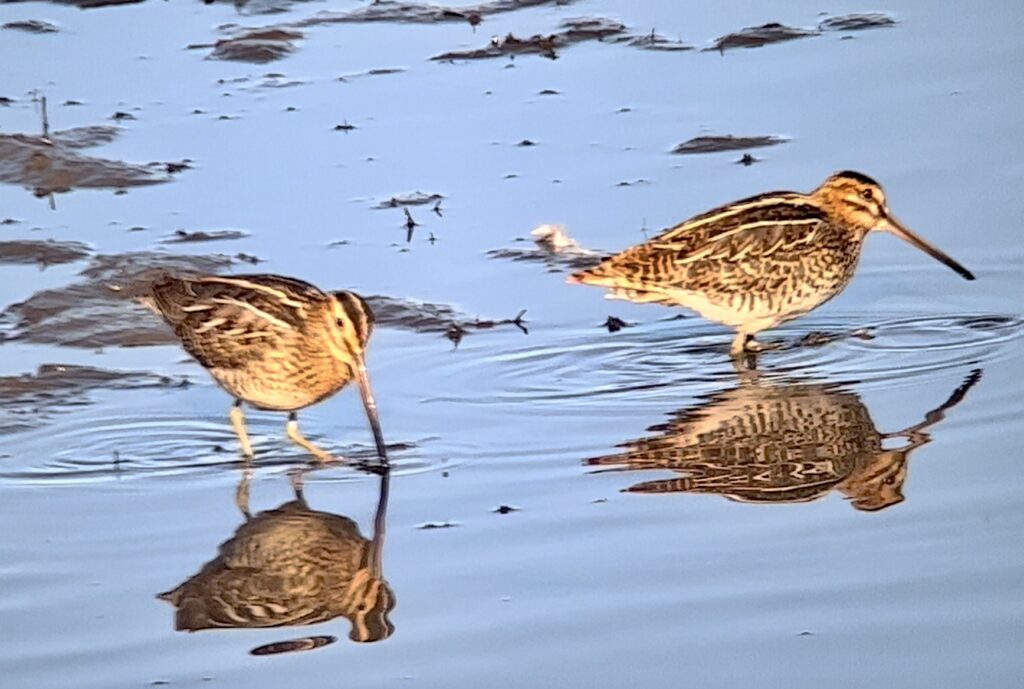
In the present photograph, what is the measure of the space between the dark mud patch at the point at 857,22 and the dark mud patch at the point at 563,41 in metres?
0.95

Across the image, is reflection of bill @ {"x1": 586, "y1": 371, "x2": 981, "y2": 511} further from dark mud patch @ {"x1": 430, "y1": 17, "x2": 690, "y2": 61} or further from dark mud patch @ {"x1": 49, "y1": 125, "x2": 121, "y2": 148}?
dark mud patch @ {"x1": 430, "y1": 17, "x2": 690, "y2": 61}

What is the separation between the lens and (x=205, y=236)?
11.0 metres

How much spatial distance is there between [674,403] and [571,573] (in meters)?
1.95

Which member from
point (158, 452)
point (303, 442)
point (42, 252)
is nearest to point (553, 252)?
point (42, 252)

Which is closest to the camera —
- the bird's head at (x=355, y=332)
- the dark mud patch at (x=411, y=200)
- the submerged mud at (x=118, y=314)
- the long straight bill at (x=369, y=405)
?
the long straight bill at (x=369, y=405)

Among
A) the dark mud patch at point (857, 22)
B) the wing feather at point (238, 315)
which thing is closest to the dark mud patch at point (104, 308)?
the wing feather at point (238, 315)

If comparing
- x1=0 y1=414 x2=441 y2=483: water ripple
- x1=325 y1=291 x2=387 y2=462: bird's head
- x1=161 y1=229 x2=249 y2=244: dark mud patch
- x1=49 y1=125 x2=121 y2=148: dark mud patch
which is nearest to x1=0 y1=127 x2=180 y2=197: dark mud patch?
x1=49 y1=125 x2=121 y2=148: dark mud patch

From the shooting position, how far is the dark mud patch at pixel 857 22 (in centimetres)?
1425

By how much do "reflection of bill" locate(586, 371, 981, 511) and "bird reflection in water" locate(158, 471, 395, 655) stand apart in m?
0.95

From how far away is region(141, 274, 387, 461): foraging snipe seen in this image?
810cm

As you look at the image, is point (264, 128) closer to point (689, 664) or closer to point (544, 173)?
point (544, 173)

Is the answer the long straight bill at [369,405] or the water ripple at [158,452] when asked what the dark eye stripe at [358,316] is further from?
the water ripple at [158,452]

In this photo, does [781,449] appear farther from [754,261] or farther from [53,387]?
[53,387]

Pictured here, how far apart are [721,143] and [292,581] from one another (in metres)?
5.55
